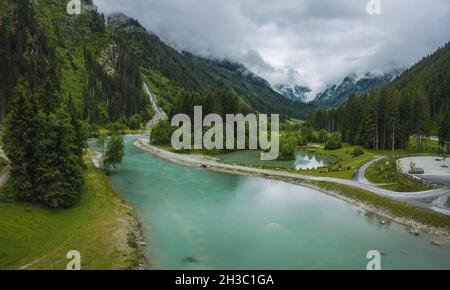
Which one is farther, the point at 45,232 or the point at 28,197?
the point at 28,197

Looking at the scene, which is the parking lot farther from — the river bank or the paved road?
the river bank

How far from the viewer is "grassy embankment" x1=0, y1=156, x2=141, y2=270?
3469cm

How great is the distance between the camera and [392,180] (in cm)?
6888

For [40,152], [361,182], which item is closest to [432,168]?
[361,182]

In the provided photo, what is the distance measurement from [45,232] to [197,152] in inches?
3307

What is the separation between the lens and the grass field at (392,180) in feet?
210

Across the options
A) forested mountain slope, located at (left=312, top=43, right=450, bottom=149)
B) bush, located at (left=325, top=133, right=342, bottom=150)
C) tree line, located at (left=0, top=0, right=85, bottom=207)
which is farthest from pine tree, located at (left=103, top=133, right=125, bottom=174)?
bush, located at (left=325, top=133, right=342, bottom=150)

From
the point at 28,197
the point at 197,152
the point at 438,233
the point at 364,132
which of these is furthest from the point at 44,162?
the point at 364,132

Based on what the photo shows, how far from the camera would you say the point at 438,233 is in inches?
1832

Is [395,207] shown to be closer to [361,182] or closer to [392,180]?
[392,180]

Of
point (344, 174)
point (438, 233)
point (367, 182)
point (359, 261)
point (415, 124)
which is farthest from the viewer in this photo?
point (415, 124)

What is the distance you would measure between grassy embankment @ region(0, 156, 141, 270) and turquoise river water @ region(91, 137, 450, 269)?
3.17m

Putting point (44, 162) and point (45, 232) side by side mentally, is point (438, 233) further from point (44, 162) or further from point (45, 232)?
point (44, 162)

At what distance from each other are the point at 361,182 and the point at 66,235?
5547 cm
